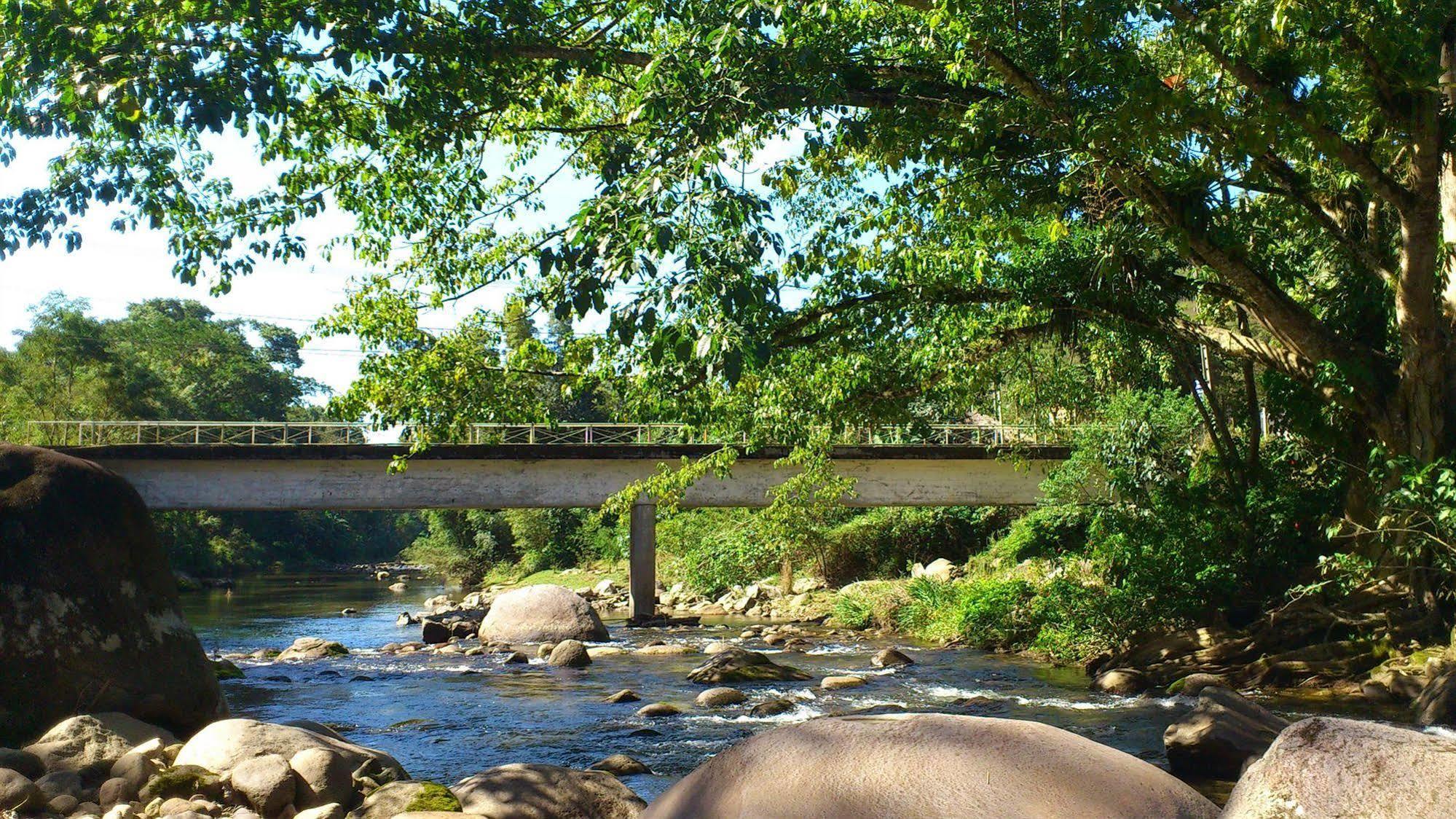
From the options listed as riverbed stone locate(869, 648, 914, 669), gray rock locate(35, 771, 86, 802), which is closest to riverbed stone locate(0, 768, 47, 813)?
gray rock locate(35, 771, 86, 802)

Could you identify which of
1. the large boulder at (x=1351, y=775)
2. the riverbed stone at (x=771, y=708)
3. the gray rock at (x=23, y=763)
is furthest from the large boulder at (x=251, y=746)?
the large boulder at (x=1351, y=775)

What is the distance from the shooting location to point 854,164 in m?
12.4

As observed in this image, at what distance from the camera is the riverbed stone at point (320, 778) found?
23.3 ft

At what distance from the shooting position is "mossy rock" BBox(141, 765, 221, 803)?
6.98 meters

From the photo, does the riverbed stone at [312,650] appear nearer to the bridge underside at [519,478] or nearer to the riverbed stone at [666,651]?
the riverbed stone at [666,651]

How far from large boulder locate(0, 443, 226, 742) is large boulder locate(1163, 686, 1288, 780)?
Result: 8032 millimetres

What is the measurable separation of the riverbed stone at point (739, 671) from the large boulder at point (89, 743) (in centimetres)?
786

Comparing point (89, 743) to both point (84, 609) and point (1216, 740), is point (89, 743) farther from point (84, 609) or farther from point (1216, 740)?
point (1216, 740)

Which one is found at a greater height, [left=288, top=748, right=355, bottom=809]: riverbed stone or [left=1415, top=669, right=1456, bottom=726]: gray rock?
[left=288, top=748, right=355, bottom=809]: riverbed stone

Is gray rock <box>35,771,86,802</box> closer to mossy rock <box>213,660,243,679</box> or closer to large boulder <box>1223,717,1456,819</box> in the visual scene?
large boulder <box>1223,717,1456,819</box>

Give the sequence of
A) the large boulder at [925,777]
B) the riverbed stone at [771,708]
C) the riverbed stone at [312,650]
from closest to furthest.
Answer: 1. the large boulder at [925,777]
2. the riverbed stone at [771,708]
3. the riverbed stone at [312,650]

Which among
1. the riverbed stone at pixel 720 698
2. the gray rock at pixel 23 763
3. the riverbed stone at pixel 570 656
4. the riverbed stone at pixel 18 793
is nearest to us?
the riverbed stone at pixel 18 793

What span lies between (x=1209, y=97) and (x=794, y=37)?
14.6 ft

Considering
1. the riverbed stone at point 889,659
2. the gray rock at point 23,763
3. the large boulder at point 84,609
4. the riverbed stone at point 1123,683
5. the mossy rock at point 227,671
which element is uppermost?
the large boulder at point 84,609
